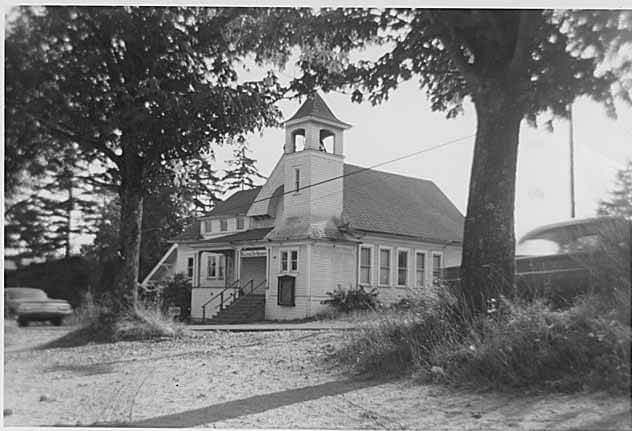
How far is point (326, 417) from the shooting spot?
404 cm

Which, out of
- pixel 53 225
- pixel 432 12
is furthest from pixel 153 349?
pixel 432 12

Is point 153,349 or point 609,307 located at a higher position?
point 609,307

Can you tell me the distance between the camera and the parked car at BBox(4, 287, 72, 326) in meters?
4.59

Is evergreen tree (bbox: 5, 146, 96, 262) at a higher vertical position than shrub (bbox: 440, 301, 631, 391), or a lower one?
higher

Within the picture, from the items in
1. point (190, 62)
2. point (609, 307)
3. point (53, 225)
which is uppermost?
point (190, 62)

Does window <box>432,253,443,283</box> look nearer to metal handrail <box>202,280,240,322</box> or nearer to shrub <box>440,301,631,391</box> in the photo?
shrub <box>440,301,631,391</box>

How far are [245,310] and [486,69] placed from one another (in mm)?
2447

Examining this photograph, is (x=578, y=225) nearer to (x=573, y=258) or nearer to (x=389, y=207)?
(x=573, y=258)

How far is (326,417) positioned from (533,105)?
2.57 metres

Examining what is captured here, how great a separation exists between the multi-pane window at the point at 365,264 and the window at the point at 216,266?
99 cm

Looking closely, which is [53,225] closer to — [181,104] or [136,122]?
[136,122]

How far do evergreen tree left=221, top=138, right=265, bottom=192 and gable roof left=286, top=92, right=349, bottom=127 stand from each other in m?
0.47

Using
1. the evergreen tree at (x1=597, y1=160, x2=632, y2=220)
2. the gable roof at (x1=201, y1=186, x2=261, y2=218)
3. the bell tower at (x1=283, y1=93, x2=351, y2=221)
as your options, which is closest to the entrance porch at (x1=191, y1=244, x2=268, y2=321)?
the gable roof at (x1=201, y1=186, x2=261, y2=218)

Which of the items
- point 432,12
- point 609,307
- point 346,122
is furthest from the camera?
point 346,122
